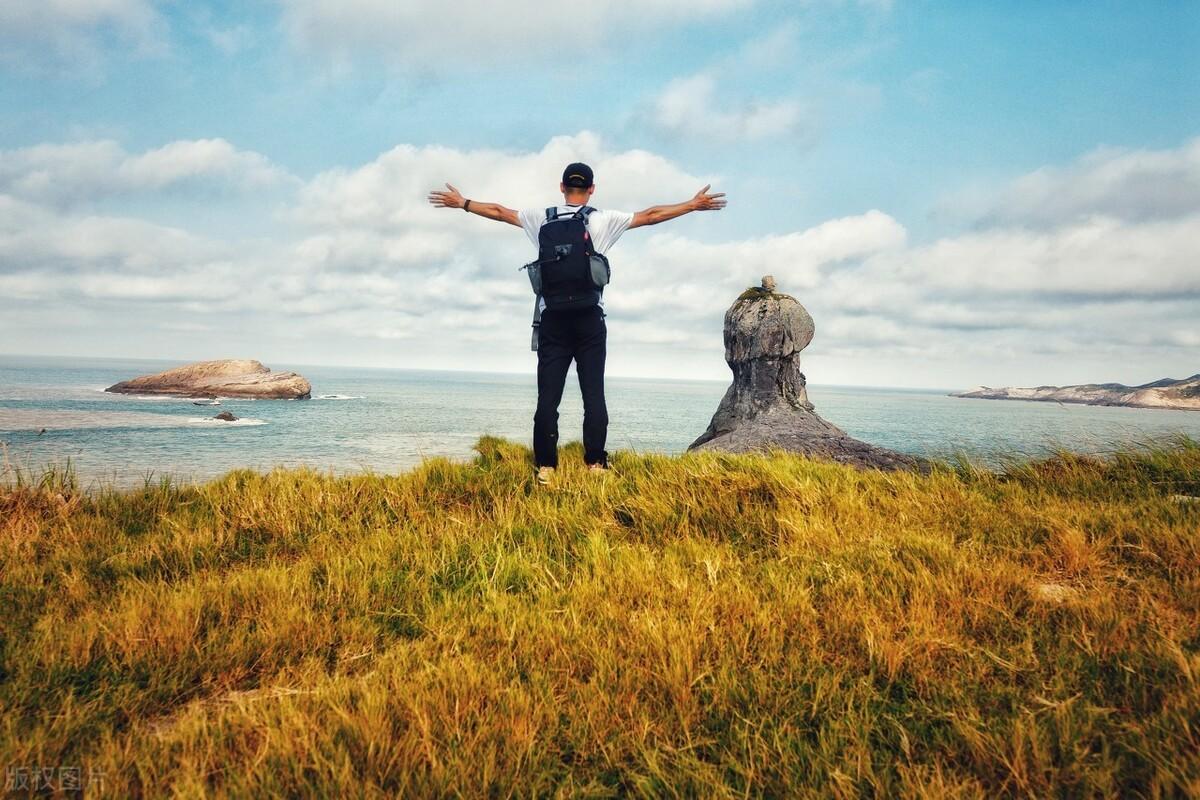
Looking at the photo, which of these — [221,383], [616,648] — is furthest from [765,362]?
[221,383]

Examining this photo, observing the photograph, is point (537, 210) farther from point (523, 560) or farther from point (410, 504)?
point (523, 560)

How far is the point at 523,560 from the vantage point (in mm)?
3926

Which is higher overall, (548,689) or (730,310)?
(730,310)

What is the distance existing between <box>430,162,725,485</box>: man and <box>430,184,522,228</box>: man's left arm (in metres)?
0.01

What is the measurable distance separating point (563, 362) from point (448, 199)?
2.55 meters

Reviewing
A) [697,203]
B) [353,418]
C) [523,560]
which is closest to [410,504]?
[523,560]

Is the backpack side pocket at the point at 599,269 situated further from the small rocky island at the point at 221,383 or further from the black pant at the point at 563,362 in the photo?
the small rocky island at the point at 221,383

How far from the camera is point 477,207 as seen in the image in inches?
260

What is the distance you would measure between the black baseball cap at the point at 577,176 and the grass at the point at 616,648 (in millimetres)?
3928

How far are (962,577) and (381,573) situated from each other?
3969mm

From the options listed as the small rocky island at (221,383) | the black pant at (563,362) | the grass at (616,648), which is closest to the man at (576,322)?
the black pant at (563,362)

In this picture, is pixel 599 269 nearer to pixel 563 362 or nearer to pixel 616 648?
pixel 563 362

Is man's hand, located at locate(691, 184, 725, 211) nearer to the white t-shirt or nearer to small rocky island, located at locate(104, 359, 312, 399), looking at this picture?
the white t-shirt

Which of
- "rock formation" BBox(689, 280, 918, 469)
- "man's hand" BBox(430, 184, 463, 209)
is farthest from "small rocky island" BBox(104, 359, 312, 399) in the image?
"man's hand" BBox(430, 184, 463, 209)
